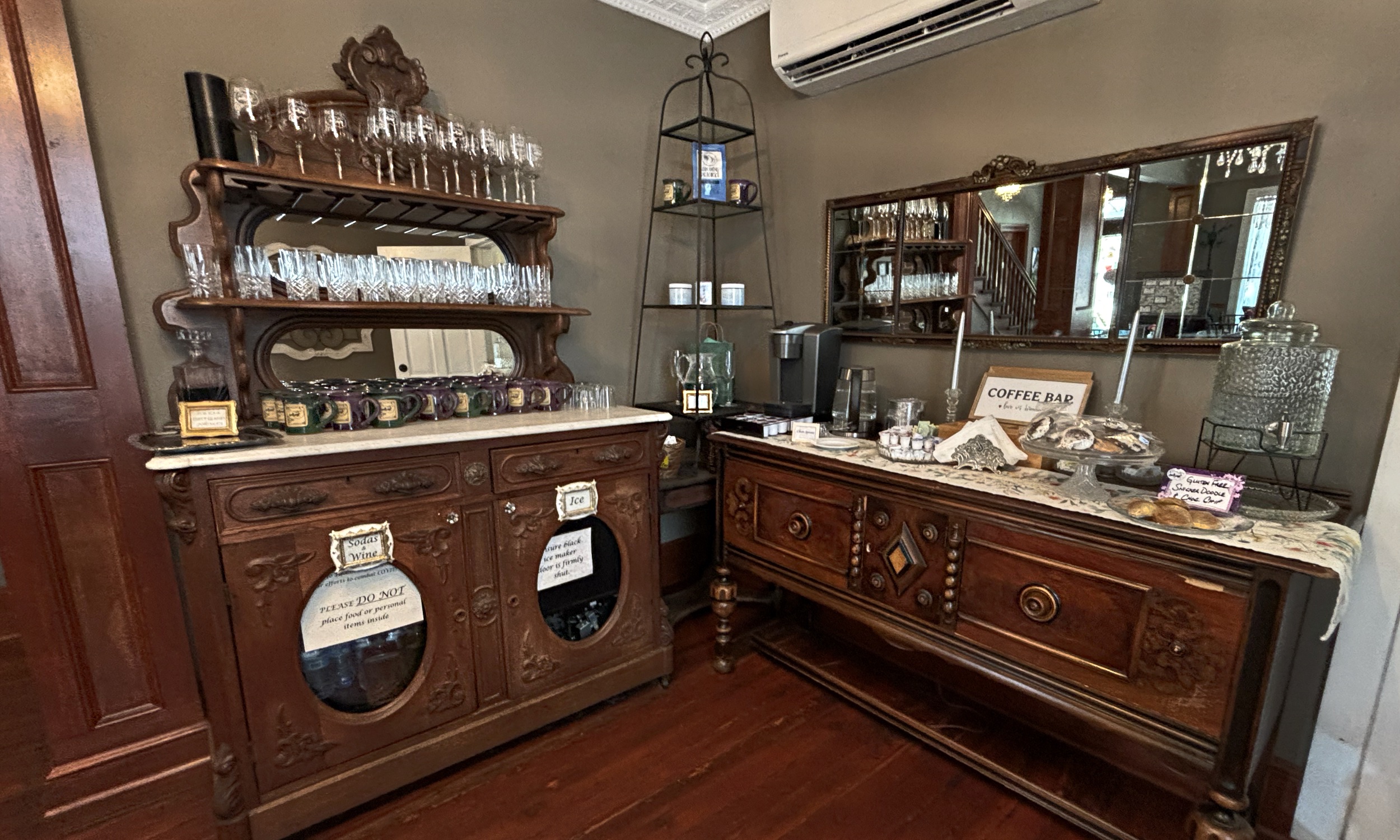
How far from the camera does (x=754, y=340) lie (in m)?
2.74

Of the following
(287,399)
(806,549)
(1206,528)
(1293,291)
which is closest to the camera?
(1206,528)

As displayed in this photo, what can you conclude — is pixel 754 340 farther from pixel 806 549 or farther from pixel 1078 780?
pixel 1078 780

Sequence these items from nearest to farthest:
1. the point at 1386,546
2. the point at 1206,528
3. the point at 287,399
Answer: the point at 1206,528
the point at 1386,546
the point at 287,399

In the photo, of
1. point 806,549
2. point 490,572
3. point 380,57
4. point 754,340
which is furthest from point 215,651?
point 754,340

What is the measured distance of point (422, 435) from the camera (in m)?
1.58

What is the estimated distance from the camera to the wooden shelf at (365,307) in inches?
61.0

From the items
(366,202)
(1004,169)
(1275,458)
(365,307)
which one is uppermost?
(1004,169)

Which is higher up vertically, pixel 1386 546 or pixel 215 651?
pixel 1386 546

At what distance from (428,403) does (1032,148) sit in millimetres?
2030

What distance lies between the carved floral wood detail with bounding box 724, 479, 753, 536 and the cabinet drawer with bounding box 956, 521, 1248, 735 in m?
0.77

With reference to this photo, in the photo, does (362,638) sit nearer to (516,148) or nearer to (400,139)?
(400,139)

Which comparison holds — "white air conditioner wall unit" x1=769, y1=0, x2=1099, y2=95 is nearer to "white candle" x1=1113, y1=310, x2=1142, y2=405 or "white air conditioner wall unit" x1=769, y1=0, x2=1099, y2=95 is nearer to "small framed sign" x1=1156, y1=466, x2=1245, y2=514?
"white candle" x1=1113, y1=310, x2=1142, y2=405

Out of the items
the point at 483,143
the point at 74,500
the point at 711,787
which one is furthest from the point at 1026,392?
the point at 74,500

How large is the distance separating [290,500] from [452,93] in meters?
1.47
